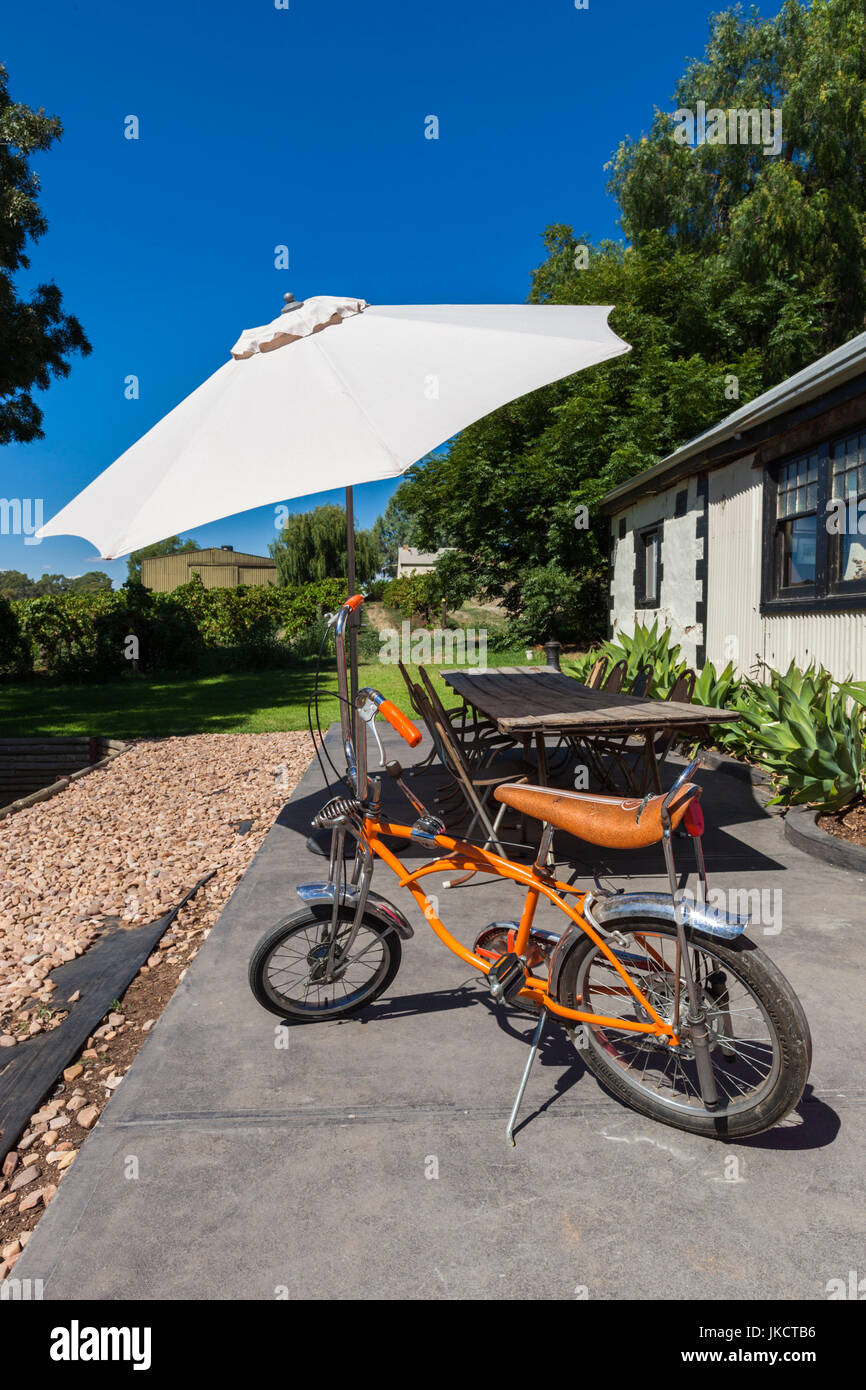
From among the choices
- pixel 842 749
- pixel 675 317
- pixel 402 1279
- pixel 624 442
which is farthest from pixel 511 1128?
pixel 675 317

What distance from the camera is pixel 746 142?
73.5ft

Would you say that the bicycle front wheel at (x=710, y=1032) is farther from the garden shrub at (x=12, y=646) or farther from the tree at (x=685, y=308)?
the garden shrub at (x=12, y=646)

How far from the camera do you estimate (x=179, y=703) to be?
1387cm

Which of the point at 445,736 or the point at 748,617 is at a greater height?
the point at 748,617

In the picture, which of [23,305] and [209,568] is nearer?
[23,305]

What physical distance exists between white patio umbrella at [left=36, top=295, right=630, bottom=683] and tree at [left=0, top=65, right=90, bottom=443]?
11407 mm

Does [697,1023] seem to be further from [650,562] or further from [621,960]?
[650,562]

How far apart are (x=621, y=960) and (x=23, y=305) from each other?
17089 millimetres

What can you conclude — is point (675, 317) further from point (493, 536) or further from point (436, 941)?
point (436, 941)

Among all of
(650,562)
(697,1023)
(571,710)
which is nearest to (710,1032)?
(697,1023)

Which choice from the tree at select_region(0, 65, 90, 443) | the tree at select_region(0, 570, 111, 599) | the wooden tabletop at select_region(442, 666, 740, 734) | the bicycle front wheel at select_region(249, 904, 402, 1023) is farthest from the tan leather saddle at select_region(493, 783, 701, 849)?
the tree at select_region(0, 570, 111, 599)

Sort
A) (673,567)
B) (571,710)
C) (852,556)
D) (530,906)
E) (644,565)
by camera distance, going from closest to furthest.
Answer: (530,906), (571,710), (852,556), (673,567), (644,565)

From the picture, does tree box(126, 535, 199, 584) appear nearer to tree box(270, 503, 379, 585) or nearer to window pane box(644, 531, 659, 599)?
tree box(270, 503, 379, 585)

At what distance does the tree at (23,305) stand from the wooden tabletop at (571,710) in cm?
1173
